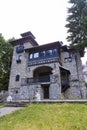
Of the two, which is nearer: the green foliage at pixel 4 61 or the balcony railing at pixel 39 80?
the balcony railing at pixel 39 80

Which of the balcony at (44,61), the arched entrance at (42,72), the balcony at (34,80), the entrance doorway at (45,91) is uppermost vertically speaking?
the balcony at (44,61)

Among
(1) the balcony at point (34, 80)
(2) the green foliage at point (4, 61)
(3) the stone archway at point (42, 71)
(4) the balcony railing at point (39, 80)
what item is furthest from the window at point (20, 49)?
(4) the balcony railing at point (39, 80)

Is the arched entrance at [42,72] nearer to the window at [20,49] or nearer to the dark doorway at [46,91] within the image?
the dark doorway at [46,91]

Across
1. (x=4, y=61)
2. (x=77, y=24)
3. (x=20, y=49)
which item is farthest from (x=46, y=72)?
(x=4, y=61)

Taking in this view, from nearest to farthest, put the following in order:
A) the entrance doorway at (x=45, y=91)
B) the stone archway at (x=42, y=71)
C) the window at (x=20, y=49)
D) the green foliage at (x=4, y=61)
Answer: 1. the entrance doorway at (x=45, y=91)
2. the stone archway at (x=42, y=71)
3. the window at (x=20, y=49)
4. the green foliage at (x=4, y=61)

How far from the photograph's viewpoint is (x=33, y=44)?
2709cm

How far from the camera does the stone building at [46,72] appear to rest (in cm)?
1962

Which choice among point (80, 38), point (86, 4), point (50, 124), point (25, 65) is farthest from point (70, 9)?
point (50, 124)

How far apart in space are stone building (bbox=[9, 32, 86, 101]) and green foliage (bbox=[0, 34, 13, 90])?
12.2ft

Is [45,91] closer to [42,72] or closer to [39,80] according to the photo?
[39,80]

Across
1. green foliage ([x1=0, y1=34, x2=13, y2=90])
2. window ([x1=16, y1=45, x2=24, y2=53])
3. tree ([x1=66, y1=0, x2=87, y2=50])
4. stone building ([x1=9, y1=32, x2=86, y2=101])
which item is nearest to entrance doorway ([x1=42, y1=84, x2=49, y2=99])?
stone building ([x1=9, y1=32, x2=86, y2=101])

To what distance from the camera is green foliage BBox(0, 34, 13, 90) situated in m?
28.1

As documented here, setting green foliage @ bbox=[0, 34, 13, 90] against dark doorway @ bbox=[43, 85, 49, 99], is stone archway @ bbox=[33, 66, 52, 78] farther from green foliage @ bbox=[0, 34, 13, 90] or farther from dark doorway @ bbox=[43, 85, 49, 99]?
green foliage @ bbox=[0, 34, 13, 90]

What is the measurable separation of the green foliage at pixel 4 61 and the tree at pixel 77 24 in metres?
14.4
